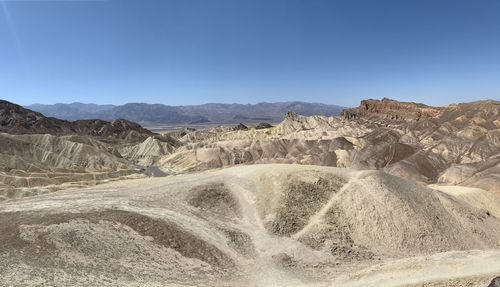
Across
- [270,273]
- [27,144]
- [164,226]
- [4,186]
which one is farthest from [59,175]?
[270,273]

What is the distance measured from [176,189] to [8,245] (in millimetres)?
19024

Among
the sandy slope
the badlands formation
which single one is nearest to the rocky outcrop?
the badlands formation

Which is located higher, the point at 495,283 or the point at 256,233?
the point at 495,283

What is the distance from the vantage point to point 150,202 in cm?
4403

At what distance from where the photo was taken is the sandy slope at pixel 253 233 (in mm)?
30172

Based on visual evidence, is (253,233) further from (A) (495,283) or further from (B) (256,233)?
(A) (495,283)

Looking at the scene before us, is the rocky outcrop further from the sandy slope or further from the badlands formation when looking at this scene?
the sandy slope

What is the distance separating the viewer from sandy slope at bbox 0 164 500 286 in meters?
30.2

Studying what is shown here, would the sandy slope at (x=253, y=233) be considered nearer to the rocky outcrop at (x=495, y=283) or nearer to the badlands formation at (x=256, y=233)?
the badlands formation at (x=256, y=233)

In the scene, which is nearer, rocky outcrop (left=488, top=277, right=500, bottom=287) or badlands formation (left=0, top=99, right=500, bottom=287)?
rocky outcrop (left=488, top=277, right=500, bottom=287)

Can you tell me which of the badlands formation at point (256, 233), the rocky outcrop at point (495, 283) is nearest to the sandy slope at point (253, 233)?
the badlands formation at point (256, 233)

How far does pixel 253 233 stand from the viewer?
41.6m

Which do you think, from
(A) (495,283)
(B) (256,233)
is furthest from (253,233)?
(A) (495,283)

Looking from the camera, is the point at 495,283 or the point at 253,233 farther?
the point at 253,233
